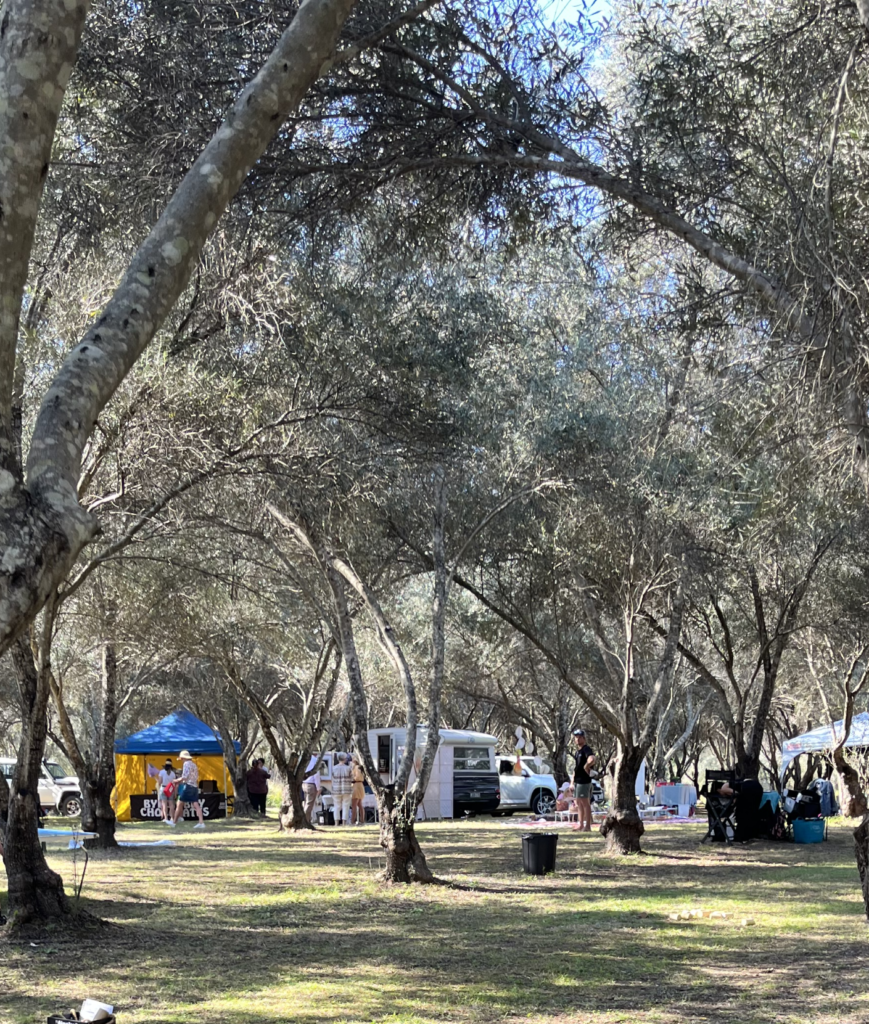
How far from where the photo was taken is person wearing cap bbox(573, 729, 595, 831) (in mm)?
17703

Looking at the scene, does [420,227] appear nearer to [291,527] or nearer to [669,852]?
[291,527]

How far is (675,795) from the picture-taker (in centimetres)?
2962

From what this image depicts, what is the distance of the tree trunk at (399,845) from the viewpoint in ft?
40.4

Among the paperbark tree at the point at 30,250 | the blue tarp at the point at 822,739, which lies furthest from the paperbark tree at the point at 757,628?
the paperbark tree at the point at 30,250

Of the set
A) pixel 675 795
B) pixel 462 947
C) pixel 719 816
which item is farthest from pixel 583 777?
pixel 675 795

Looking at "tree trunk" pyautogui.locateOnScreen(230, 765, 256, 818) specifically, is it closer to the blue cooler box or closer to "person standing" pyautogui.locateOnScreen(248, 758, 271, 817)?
"person standing" pyautogui.locateOnScreen(248, 758, 271, 817)

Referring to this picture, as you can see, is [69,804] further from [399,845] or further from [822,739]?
[399,845]

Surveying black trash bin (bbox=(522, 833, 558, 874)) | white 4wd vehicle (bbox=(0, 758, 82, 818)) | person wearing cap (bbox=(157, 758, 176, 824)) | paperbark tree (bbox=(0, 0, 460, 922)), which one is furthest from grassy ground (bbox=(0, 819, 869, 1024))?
white 4wd vehicle (bbox=(0, 758, 82, 818))

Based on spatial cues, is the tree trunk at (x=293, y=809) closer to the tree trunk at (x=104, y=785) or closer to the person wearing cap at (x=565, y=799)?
the tree trunk at (x=104, y=785)

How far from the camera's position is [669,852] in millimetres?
Result: 16312

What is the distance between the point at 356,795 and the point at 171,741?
17.0 feet

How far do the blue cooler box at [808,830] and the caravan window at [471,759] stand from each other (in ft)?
40.2

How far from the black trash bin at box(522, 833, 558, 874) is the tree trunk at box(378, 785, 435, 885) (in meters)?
1.47

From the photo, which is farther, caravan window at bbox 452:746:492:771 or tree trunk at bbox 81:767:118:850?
caravan window at bbox 452:746:492:771
